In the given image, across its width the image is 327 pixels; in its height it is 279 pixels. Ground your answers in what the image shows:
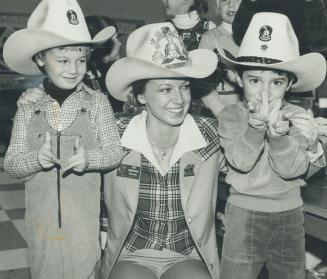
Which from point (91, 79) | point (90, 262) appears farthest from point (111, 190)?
point (91, 79)

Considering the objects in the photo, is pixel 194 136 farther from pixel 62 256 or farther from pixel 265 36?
pixel 62 256

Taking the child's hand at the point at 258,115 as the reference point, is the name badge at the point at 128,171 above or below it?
below

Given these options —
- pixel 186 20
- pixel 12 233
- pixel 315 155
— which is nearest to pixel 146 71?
pixel 315 155

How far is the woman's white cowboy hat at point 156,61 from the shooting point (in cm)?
200

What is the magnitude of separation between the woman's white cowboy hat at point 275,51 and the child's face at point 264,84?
0.12 ft

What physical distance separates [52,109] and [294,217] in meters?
1.08

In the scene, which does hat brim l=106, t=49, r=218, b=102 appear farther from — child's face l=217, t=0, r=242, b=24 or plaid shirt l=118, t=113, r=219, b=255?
child's face l=217, t=0, r=242, b=24

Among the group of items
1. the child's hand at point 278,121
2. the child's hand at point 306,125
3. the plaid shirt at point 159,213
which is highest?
the child's hand at point 278,121

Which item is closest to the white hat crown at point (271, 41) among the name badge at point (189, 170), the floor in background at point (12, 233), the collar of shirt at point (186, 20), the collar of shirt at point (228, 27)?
the name badge at point (189, 170)

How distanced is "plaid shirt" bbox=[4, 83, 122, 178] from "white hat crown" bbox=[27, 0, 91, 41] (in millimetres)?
234

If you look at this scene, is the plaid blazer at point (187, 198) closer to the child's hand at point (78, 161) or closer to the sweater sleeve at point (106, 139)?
the sweater sleeve at point (106, 139)

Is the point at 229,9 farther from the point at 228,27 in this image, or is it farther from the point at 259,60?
the point at 259,60

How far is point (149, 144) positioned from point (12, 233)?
2176 mm

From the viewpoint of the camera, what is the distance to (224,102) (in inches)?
113
